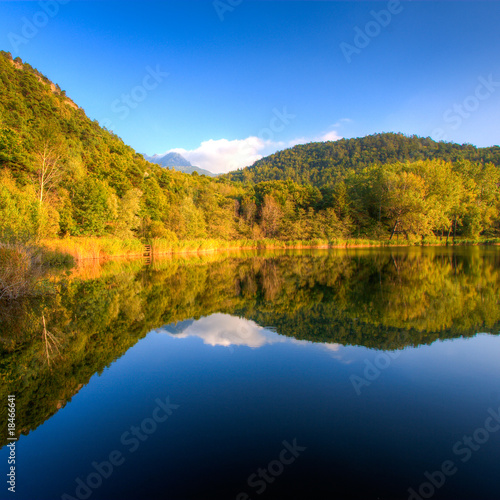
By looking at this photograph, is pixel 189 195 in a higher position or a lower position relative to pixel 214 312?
higher

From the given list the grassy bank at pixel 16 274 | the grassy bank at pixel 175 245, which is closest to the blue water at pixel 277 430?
the grassy bank at pixel 16 274

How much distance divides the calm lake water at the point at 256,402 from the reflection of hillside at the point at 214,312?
0.06 metres

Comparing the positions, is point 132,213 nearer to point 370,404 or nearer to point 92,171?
Result: point 92,171

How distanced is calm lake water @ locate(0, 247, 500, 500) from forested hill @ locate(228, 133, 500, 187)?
77134mm

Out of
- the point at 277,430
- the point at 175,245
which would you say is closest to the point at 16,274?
the point at 277,430

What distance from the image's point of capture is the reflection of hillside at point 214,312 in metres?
5.41

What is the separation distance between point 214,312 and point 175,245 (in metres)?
27.1

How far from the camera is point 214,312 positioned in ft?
31.6

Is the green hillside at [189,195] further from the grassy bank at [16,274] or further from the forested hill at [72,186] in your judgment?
the grassy bank at [16,274]

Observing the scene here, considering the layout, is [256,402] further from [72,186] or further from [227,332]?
[72,186]

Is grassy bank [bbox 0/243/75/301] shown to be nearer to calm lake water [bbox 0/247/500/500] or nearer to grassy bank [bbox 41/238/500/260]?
calm lake water [bbox 0/247/500/500]

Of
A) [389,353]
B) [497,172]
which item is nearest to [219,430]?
[389,353]

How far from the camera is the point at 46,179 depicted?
30781 millimetres

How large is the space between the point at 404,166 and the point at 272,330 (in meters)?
58.5
